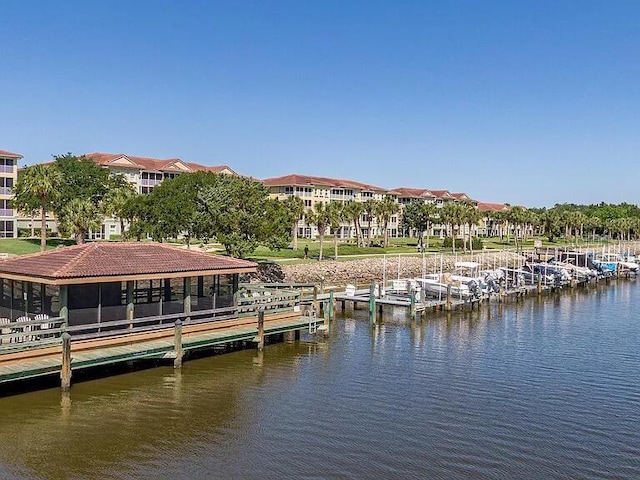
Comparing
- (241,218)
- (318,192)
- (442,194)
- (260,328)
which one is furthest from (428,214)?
(260,328)

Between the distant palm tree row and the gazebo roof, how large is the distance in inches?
1613

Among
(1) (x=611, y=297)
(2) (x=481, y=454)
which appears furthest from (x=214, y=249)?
(2) (x=481, y=454)

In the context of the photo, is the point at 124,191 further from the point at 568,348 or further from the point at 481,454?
the point at 481,454

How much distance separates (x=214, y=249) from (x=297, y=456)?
5540 cm

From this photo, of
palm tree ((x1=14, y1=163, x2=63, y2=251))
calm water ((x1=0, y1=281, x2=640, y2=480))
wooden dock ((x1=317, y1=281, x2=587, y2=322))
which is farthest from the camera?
palm tree ((x1=14, y1=163, x2=63, y2=251))

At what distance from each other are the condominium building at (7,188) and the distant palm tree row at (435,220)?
112 ft

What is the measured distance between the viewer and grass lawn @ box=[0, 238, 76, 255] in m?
64.2

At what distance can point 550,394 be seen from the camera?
23.7m

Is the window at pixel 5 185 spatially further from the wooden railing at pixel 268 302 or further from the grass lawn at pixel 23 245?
the wooden railing at pixel 268 302

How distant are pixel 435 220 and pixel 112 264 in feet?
289

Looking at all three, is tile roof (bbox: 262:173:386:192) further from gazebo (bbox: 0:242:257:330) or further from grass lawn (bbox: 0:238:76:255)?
gazebo (bbox: 0:242:257:330)

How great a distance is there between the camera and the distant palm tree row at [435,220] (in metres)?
83.0

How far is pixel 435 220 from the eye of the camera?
358 ft

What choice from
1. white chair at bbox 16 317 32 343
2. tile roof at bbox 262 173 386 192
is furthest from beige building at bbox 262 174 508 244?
white chair at bbox 16 317 32 343
